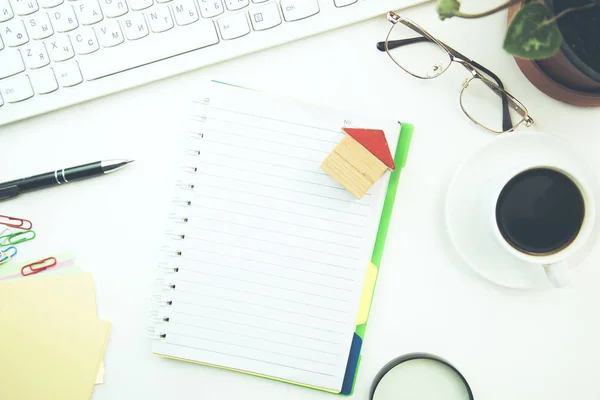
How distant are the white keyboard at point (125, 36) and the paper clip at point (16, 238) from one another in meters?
0.14

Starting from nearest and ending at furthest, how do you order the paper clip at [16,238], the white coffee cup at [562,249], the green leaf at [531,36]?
the green leaf at [531,36] < the white coffee cup at [562,249] < the paper clip at [16,238]

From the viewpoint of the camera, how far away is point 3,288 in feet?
2.00

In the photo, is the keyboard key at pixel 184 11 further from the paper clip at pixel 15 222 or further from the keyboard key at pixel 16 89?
the paper clip at pixel 15 222

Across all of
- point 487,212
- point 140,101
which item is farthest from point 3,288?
point 487,212

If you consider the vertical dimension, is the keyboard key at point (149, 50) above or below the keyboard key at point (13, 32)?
below

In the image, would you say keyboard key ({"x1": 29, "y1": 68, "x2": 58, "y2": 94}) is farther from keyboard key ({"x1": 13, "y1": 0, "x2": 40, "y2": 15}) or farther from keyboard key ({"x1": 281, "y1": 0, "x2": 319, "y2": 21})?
keyboard key ({"x1": 281, "y1": 0, "x2": 319, "y2": 21})

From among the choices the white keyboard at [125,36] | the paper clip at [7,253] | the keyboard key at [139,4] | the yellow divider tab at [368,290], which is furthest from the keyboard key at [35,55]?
the yellow divider tab at [368,290]

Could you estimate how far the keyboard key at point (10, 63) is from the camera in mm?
556

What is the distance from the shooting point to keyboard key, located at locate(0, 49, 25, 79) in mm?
556

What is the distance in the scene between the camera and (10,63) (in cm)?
56

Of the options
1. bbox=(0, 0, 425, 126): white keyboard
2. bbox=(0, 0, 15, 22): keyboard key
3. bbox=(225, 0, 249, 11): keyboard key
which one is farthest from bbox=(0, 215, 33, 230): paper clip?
bbox=(225, 0, 249, 11): keyboard key

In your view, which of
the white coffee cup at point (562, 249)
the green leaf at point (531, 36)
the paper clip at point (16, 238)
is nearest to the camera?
the green leaf at point (531, 36)

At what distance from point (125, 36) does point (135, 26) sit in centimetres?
2

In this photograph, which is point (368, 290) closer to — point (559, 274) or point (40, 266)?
point (559, 274)
